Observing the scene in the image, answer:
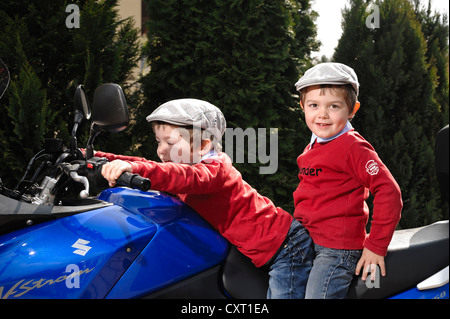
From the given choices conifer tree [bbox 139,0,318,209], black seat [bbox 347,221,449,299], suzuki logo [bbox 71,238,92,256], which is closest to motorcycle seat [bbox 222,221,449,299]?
black seat [bbox 347,221,449,299]

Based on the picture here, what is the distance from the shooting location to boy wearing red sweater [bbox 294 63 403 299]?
1466 millimetres

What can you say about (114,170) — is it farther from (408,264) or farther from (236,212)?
(408,264)

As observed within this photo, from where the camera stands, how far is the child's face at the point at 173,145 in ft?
5.17

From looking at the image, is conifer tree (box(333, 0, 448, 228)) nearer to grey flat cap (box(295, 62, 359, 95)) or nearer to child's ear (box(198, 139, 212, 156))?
grey flat cap (box(295, 62, 359, 95))

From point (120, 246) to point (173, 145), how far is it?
50 centimetres

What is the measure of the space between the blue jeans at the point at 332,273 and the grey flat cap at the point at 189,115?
2.20ft

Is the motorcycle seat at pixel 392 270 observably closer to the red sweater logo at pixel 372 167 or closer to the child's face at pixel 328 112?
the red sweater logo at pixel 372 167

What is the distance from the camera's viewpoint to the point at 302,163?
1.80 metres

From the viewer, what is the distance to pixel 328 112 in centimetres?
168

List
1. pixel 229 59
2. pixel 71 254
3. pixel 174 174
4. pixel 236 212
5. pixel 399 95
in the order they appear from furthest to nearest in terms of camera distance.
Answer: pixel 399 95 < pixel 229 59 < pixel 236 212 < pixel 174 174 < pixel 71 254

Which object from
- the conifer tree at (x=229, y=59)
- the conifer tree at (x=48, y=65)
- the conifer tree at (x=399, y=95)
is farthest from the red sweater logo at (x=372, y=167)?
the conifer tree at (x=399, y=95)

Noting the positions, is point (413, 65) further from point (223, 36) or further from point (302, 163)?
point (302, 163)

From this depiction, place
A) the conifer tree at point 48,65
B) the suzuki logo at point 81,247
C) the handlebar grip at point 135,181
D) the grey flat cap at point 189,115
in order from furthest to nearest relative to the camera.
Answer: the conifer tree at point 48,65 < the grey flat cap at point 189,115 < the suzuki logo at point 81,247 < the handlebar grip at point 135,181

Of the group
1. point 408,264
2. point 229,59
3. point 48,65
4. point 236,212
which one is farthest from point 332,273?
point 229,59
